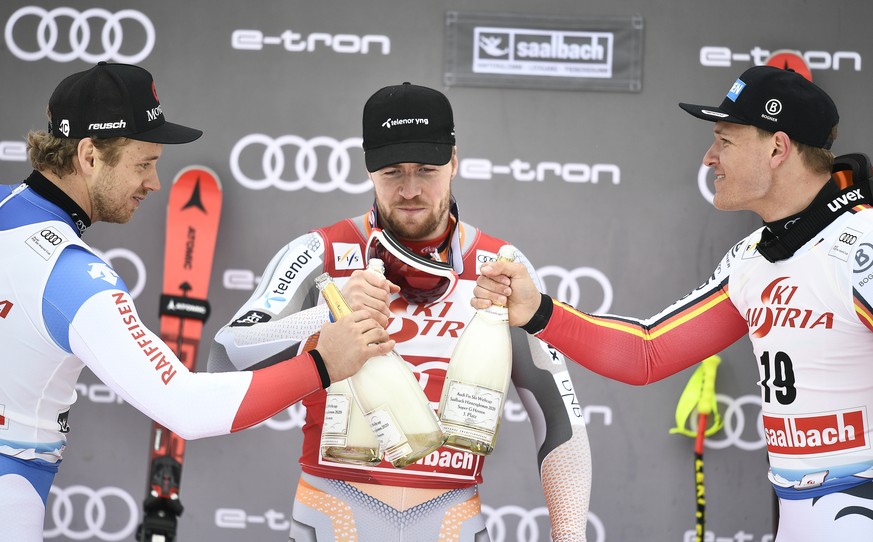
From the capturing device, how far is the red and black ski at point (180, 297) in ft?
11.0

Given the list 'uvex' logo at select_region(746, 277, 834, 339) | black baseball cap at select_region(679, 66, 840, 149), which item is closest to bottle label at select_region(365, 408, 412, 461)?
'uvex' logo at select_region(746, 277, 834, 339)

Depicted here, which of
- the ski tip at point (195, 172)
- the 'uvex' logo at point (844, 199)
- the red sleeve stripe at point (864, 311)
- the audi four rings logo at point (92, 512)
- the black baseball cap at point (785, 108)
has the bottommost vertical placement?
the audi four rings logo at point (92, 512)

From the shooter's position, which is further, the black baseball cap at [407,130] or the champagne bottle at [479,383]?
the black baseball cap at [407,130]

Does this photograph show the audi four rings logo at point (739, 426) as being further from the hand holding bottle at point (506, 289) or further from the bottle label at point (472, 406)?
the bottle label at point (472, 406)

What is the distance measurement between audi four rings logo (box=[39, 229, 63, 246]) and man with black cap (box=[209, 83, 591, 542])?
393mm

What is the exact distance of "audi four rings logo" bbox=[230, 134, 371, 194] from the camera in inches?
140

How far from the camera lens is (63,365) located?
1697 millimetres

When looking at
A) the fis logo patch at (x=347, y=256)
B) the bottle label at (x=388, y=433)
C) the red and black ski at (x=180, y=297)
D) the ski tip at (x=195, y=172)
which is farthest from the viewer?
the ski tip at (x=195, y=172)

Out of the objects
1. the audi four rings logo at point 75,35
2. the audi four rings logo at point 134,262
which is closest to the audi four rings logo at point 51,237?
the audi four rings logo at point 134,262

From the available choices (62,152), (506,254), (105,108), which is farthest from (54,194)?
(506,254)

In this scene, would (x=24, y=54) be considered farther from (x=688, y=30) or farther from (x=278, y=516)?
(x=688, y=30)

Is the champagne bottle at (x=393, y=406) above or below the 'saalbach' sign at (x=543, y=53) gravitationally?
below

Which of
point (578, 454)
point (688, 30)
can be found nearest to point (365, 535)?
point (578, 454)

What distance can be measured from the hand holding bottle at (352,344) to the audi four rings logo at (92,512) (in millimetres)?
2312
